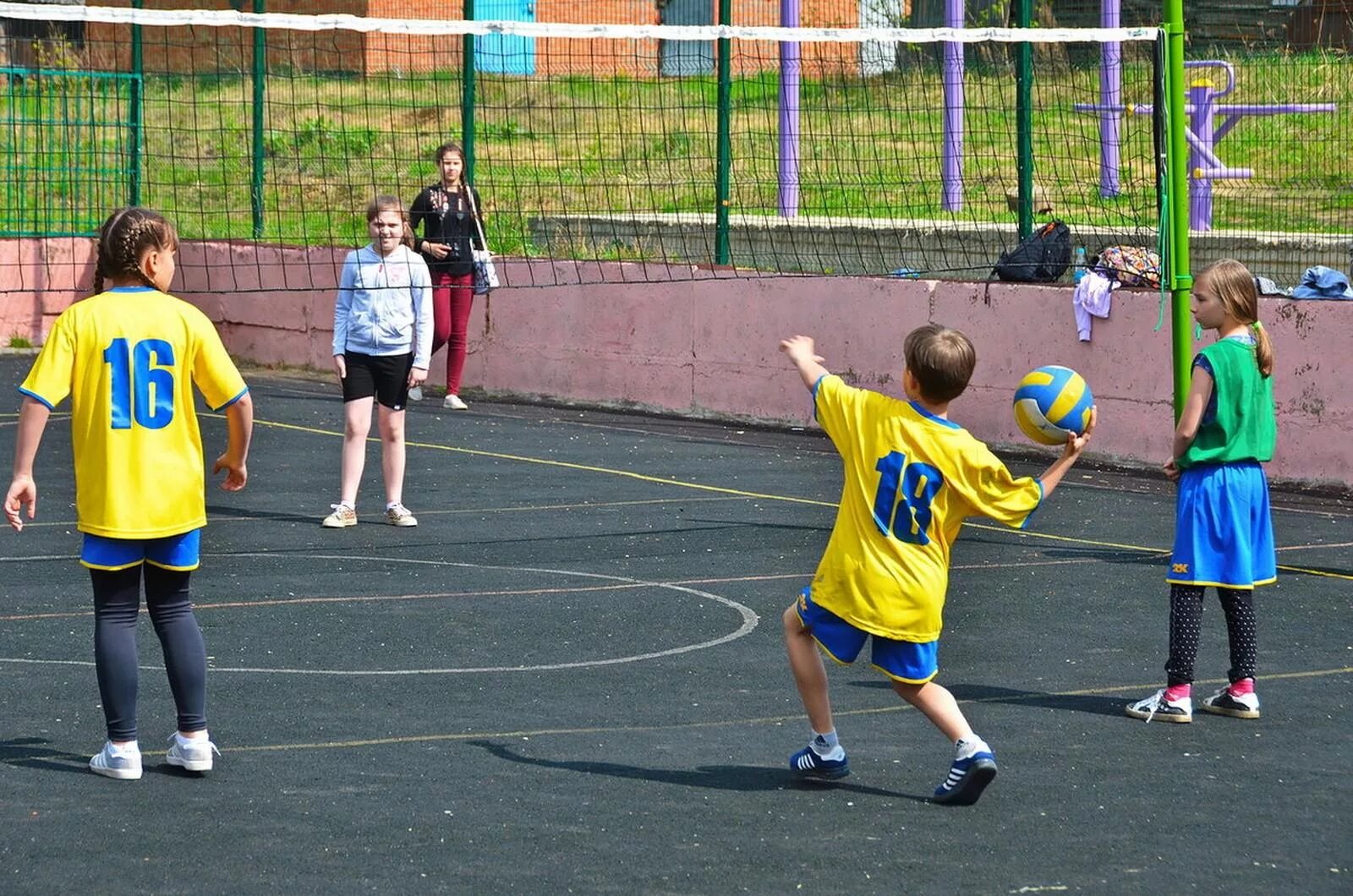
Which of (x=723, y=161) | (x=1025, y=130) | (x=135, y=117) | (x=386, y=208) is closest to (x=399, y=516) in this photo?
(x=386, y=208)

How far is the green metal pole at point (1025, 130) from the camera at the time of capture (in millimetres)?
15141

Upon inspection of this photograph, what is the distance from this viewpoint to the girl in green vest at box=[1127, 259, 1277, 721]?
23.0 ft

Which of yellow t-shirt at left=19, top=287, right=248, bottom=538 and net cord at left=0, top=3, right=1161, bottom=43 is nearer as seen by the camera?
yellow t-shirt at left=19, top=287, right=248, bottom=538

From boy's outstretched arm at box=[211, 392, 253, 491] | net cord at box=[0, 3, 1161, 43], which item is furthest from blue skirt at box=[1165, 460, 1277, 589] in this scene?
net cord at box=[0, 3, 1161, 43]

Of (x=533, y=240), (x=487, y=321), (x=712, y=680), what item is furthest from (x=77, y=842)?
(x=533, y=240)

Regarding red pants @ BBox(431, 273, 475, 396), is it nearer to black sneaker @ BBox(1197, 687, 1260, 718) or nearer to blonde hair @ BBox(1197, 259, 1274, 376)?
blonde hair @ BBox(1197, 259, 1274, 376)

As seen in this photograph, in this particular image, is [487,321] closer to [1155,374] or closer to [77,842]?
[1155,374]

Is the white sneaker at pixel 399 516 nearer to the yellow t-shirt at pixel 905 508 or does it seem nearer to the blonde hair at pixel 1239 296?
the blonde hair at pixel 1239 296

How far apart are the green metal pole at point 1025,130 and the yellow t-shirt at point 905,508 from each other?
380 inches

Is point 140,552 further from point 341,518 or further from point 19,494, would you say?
point 341,518

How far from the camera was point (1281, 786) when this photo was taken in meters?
6.11

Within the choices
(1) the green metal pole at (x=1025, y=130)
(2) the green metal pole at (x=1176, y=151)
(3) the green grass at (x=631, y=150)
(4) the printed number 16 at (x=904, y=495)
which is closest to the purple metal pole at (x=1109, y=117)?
(3) the green grass at (x=631, y=150)

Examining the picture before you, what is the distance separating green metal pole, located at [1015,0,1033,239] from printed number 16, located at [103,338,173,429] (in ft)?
33.6

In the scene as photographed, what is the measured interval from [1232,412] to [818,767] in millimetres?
2111
